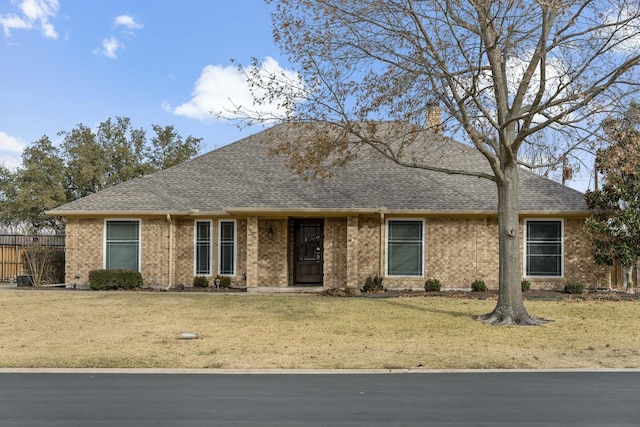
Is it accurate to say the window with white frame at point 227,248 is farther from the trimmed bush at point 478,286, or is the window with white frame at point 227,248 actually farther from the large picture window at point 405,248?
the trimmed bush at point 478,286

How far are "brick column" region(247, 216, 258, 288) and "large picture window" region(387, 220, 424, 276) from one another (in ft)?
14.5

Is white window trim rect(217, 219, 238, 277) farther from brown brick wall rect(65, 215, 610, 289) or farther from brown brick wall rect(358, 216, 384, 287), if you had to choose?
brown brick wall rect(358, 216, 384, 287)

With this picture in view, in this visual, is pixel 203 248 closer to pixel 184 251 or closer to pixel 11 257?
pixel 184 251

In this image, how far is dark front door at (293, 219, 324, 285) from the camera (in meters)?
20.8

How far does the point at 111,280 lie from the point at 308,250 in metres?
6.62

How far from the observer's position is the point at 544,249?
2003cm

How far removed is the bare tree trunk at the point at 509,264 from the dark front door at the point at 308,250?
8.03 m

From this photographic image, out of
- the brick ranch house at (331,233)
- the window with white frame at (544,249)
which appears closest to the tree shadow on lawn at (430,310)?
the brick ranch house at (331,233)

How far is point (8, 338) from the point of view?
448 inches

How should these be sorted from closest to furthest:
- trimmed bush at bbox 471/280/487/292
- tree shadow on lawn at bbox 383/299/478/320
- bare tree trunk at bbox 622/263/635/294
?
1. tree shadow on lawn at bbox 383/299/478/320
2. trimmed bush at bbox 471/280/487/292
3. bare tree trunk at bbox 622/263/635/294

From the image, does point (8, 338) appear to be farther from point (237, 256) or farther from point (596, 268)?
point (596, 268)
